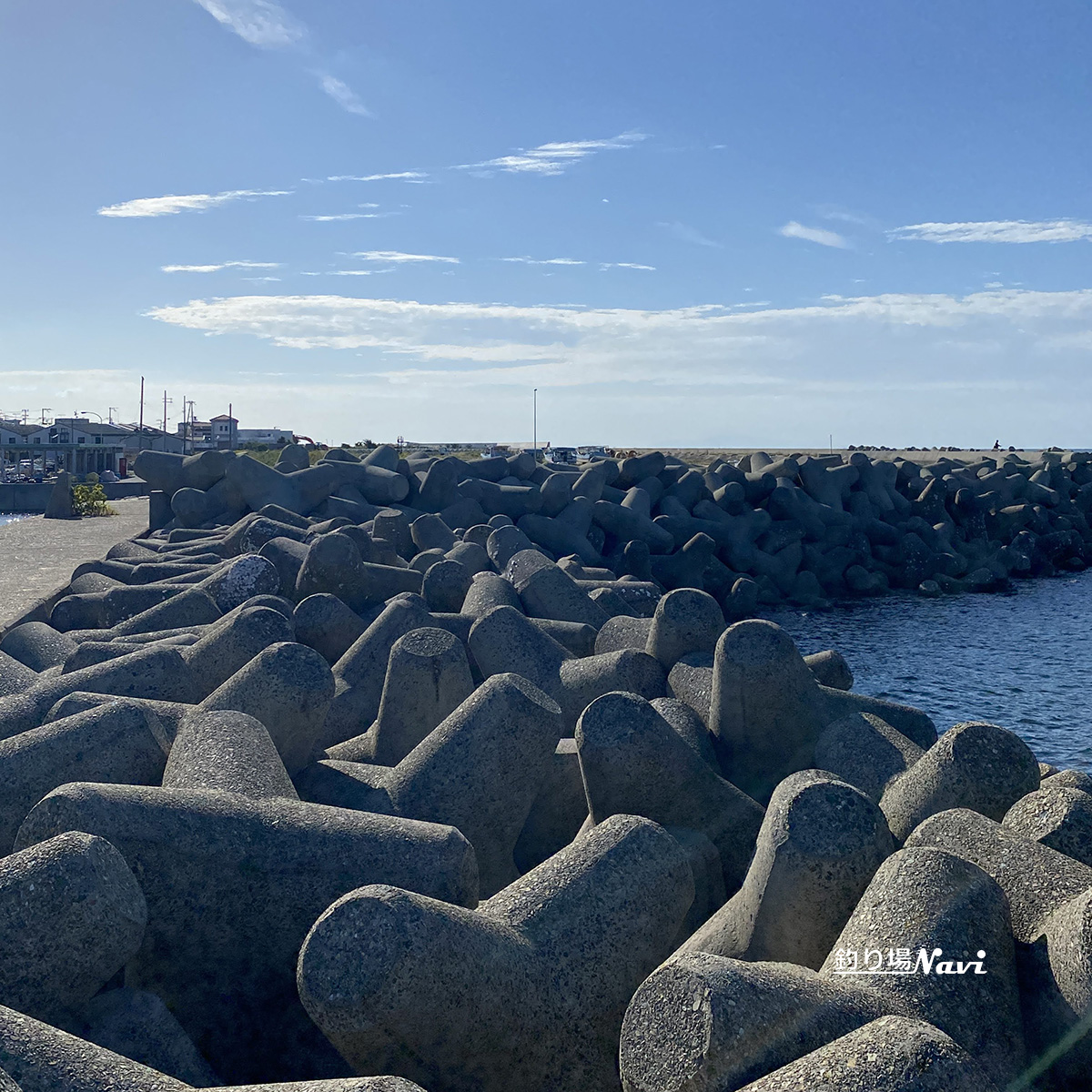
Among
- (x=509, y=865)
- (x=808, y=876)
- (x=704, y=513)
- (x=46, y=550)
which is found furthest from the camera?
(x=704, y=513)

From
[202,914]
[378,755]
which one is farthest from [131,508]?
[202,914]

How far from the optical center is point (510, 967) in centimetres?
290

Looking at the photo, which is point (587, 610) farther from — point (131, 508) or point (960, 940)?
point (131, 508)

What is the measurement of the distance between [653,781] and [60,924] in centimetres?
236

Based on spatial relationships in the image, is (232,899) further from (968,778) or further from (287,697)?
(968,778)

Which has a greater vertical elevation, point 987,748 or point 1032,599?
point 987,748

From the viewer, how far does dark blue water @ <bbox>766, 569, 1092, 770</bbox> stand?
9.89 metres

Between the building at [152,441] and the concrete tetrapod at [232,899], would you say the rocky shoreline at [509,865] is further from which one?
the building at [152,441]

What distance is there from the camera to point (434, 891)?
3.29 m

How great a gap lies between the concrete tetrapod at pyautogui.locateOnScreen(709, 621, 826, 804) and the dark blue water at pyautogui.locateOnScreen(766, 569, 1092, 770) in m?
4.23

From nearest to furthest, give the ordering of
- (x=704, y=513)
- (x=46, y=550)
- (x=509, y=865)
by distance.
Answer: (x=509, y=865), (x=46, y=550), (x=704, y=513)

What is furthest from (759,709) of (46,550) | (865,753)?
(46,550)

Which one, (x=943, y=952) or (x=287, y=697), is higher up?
(x=287, y=697)

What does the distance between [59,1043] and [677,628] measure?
4.36 meters
